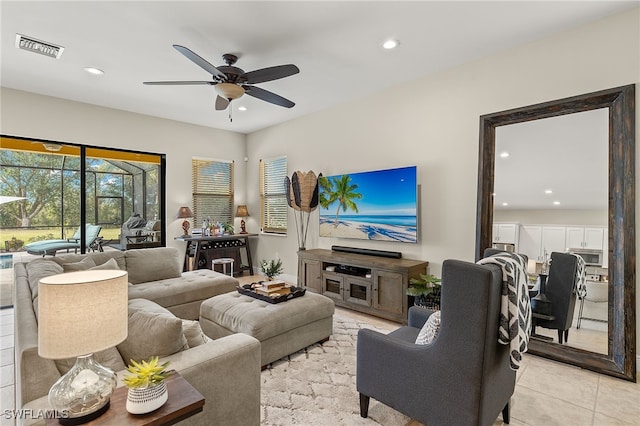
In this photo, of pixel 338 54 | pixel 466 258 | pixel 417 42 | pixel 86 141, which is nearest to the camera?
pixel 417 42

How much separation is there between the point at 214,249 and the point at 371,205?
10.0 feet

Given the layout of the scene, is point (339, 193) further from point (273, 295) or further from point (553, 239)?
point (553, 239)

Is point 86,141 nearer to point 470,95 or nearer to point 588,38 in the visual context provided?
point 470,95

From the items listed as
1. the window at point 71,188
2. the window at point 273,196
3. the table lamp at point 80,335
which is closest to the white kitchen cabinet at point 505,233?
the table lamp at point 80,335

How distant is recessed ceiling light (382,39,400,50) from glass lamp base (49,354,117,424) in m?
3.16

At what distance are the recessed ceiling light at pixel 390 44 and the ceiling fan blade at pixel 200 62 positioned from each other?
1.55m

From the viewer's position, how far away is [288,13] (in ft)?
8.36

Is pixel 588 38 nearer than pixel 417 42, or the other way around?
pixel 588 38

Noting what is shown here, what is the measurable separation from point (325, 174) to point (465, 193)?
87.0 inches

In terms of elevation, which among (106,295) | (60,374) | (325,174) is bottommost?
Answer: (60,374)

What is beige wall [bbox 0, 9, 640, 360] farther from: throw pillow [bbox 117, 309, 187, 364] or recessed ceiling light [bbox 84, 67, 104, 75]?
throw pillow [bbox 117, 309, 187, 364]

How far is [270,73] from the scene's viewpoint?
2848 mm

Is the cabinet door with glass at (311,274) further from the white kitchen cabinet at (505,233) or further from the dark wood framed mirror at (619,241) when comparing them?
the dark wood framed mirror at (619,241)

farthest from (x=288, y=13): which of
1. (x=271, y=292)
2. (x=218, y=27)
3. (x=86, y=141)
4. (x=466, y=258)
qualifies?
(x=86, y=141)
